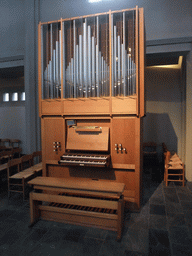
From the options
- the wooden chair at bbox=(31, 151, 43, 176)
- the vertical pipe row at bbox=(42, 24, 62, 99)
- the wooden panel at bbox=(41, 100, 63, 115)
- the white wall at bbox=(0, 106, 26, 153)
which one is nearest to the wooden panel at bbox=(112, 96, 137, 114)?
the wooden panel at bbox=(41, 100, 63, 115)

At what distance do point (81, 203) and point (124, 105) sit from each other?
2.18 meters

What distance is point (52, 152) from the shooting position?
4.86 metres

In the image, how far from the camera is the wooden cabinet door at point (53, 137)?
15.7ft

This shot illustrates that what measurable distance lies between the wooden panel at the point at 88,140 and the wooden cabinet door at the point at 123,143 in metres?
0.19

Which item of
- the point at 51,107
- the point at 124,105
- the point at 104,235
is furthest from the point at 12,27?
the point at 104,235

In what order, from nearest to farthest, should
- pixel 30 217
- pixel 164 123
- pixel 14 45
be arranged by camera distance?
pixel 30 217
pixel 14 45
pixel 164 123

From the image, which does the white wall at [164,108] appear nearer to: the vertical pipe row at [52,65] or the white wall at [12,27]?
the vertical pipe row at [52,65]

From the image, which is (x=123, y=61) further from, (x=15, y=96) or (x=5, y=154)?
(x=15, y=96)

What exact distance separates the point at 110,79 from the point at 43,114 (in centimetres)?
185

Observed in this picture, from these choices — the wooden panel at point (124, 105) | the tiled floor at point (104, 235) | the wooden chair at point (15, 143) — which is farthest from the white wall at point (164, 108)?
the wooden chair at point (15, 143)

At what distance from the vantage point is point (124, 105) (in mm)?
4250

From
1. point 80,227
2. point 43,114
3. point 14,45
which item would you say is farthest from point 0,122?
point 80,227

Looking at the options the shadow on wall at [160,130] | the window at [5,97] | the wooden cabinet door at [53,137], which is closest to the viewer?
the wooden cabinet door at [53,137]

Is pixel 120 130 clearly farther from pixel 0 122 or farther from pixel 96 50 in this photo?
pixel 0 122
